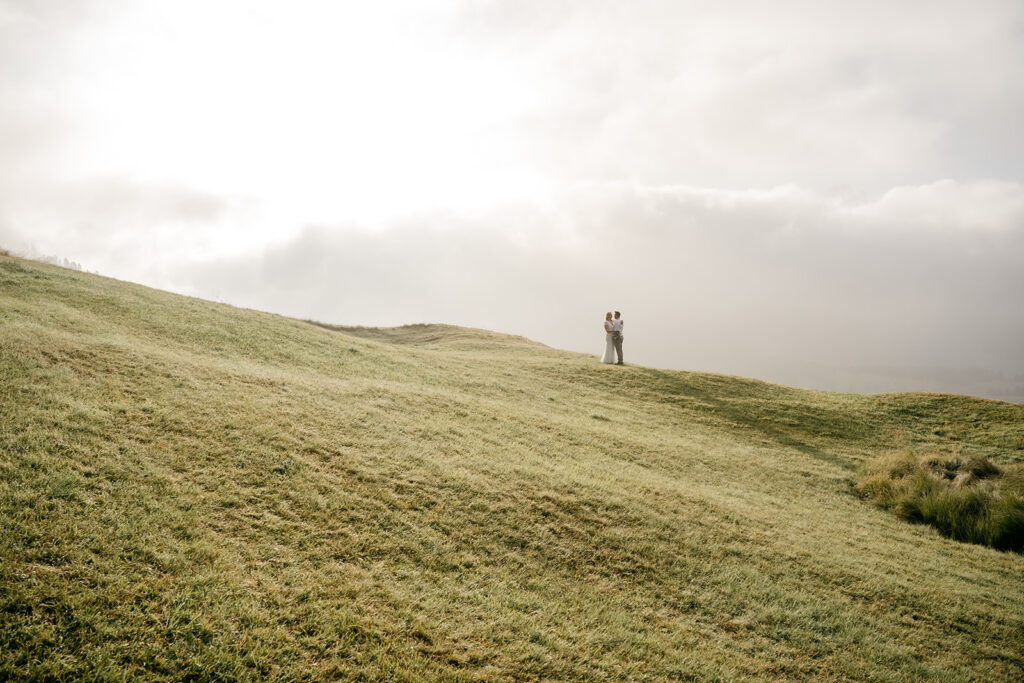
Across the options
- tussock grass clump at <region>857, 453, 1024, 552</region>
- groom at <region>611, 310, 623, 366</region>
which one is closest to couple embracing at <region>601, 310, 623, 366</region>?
groom at <region>611, 310, 623, 366</region>

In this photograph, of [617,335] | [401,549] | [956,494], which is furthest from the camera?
[617,335]

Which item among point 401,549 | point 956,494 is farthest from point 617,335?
point 401,549

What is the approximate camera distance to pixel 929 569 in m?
10.0

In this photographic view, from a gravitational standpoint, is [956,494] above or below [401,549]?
below

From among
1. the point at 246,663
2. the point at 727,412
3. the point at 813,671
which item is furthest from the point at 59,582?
the point at 727,412

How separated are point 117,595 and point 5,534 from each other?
1.48m

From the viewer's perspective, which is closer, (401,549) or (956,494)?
(401,549)

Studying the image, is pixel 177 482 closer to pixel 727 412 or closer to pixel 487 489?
pixel 487 489

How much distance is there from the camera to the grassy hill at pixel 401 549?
16.1 ft

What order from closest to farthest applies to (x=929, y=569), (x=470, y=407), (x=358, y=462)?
1. (x=358, y=462)
2. (x=929, y=569)
3. (x=470, y=407)

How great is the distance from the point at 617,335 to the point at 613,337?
269 millimetres

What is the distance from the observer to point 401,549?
6.77m

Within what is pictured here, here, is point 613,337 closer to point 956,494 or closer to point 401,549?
point 956,494

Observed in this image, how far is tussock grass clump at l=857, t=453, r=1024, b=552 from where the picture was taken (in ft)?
40.2
